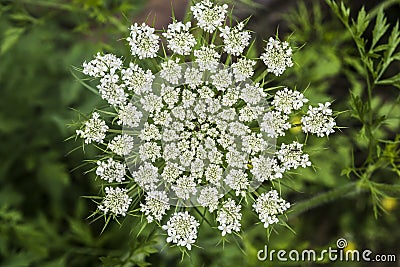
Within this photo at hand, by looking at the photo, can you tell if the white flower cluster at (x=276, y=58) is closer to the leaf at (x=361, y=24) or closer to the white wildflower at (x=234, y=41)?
the white wildflower at (x=234, y=41)

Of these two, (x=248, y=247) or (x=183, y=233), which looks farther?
(x=248, y=247)

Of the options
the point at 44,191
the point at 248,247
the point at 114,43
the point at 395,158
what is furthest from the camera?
the point at 44,191

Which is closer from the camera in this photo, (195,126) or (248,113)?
(248,113)

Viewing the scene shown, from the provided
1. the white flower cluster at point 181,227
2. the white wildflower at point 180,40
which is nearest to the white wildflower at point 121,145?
the white flower cluster at point 181,227

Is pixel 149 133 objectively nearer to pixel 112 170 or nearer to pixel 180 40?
pixel 112 170

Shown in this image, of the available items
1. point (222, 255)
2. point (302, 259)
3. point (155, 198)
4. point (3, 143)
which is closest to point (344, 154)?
point (302, 259)

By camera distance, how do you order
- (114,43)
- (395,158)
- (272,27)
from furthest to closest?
(272,27) < (114,43) < (395,158)

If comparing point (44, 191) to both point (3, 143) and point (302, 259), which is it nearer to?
point (3, 143)

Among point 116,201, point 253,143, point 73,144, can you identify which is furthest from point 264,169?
point 73,144
